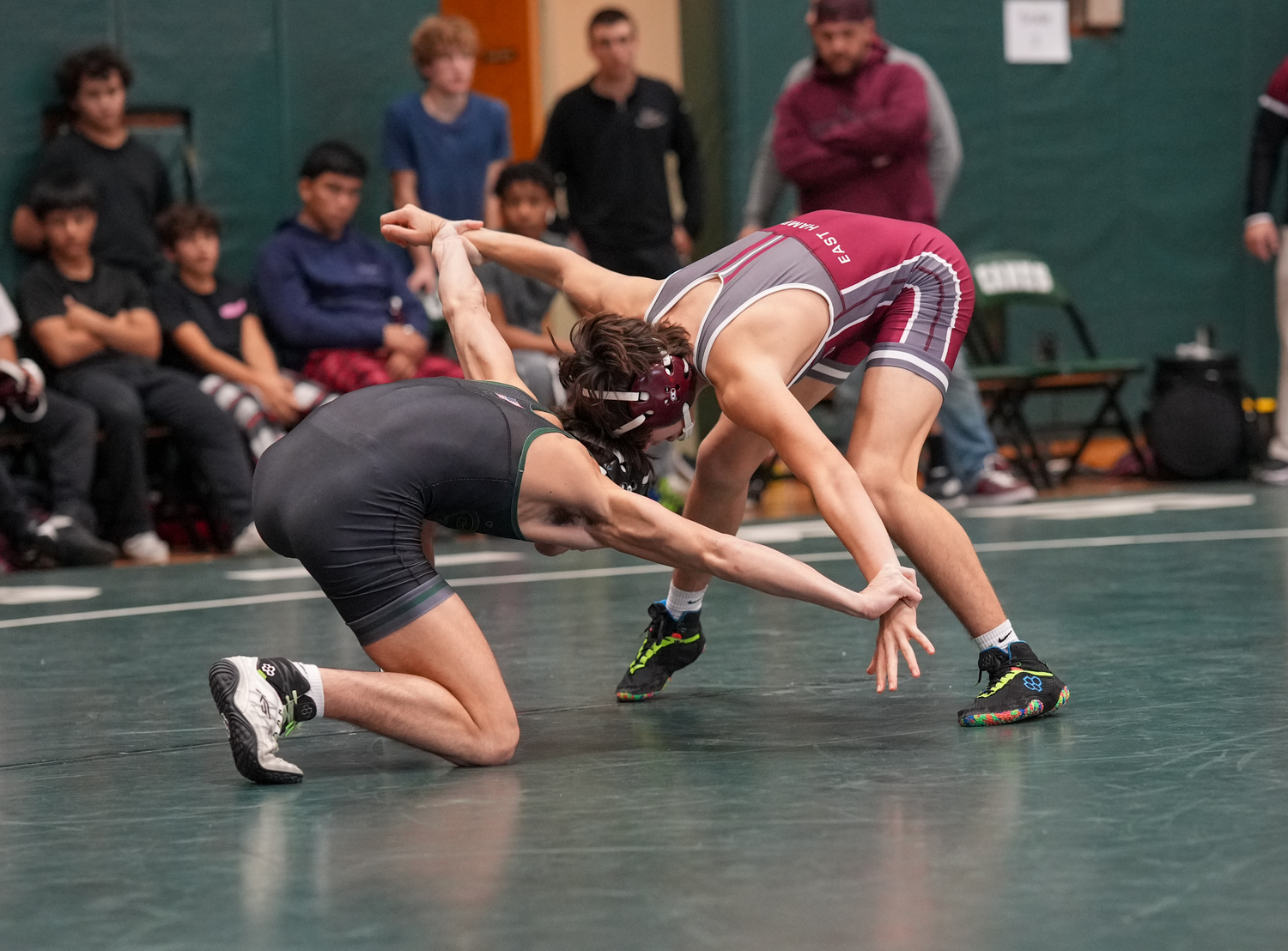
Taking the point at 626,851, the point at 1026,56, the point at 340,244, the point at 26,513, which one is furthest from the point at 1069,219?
the point at 626,851

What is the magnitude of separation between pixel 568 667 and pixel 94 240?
12.5 ft

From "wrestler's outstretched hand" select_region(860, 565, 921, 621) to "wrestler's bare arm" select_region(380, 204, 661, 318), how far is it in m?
0.87

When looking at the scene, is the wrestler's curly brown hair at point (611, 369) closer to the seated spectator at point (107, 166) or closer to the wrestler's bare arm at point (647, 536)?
the wrestler's bare arm at point (647, 536)

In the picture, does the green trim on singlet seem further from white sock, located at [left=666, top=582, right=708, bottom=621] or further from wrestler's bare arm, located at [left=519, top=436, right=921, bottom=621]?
white sock, located at [left=666, top=582, right=708, bottom=621]

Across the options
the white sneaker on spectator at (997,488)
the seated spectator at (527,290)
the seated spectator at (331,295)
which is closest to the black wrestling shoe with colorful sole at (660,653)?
the seated spectator at (527,290)

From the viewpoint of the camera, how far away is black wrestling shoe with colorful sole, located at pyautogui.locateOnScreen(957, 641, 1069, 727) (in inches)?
132

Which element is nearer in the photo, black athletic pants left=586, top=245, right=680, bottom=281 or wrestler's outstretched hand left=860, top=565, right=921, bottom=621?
wrestler's outstretched hand left=860, top=565, right=921, bottom=621

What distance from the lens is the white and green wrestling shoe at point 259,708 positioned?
2.98 m

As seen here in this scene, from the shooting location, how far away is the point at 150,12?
7.76m

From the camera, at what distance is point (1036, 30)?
9547mm

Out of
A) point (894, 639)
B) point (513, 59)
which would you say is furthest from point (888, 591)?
point (513, 59)

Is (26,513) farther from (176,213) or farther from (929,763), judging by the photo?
(929,763)

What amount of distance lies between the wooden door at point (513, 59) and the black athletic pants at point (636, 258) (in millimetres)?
2805

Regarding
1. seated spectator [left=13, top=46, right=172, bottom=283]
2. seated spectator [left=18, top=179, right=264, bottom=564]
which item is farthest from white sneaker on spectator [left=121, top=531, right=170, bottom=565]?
seated spectator [left=13, top=46, right=172, bottom=283]
